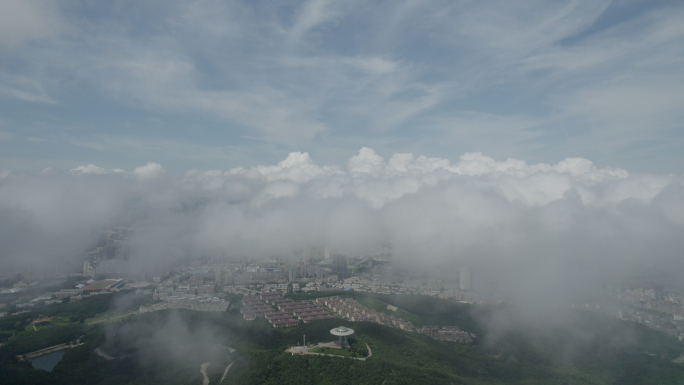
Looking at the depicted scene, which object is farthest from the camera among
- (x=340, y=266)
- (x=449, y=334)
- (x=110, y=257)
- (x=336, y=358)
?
(x=340, y=266)

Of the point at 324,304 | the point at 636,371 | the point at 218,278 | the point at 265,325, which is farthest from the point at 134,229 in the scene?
the point at 636,371

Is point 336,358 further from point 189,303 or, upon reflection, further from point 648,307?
point 648,307

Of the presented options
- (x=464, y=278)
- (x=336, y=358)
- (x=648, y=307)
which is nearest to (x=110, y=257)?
(x=336, y=358)

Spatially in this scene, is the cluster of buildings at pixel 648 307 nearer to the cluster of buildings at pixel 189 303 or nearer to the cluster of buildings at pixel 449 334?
the cluster of buildings at pixel 449 334

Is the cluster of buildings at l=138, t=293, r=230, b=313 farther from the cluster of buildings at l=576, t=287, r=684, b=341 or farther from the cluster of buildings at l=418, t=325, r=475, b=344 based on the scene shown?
the cluster of buildings at l=576, t=287, r=684, b=341

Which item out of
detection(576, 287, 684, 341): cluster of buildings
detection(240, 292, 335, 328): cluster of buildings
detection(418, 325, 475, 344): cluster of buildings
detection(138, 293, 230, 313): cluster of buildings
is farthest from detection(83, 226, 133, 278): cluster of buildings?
detection(576, 287, 684, 341): cluster of buildings
